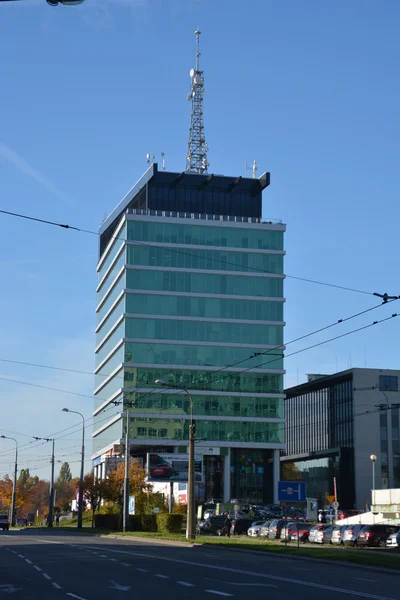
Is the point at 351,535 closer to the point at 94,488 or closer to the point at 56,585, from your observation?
the point at 56,585

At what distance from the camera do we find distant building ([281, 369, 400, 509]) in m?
120

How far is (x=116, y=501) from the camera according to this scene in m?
85.9

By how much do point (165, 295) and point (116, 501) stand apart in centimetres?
3130

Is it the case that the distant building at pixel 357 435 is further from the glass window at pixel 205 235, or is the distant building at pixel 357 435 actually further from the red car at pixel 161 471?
the red car at pixel 161 471

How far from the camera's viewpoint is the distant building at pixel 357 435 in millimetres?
120312

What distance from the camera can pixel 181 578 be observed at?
85.4 feet

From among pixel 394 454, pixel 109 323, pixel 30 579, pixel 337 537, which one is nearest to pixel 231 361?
pixel 109 323

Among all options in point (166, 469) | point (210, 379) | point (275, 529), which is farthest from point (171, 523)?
point (210, 379)

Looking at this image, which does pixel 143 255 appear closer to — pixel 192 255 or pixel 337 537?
pixel 192 255

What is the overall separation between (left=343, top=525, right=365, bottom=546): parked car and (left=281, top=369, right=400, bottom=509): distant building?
6514 cm

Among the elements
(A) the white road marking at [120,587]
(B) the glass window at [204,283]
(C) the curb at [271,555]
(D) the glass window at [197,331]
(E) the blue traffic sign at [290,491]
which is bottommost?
(A) the white road marking at [120,587]

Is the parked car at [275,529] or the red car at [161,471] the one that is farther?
the red car at [161,471]

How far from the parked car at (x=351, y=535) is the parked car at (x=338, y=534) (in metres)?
0.25

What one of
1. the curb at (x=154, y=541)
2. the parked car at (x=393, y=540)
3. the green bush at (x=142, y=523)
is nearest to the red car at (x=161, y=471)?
the green bush at (x=142, y=523)
